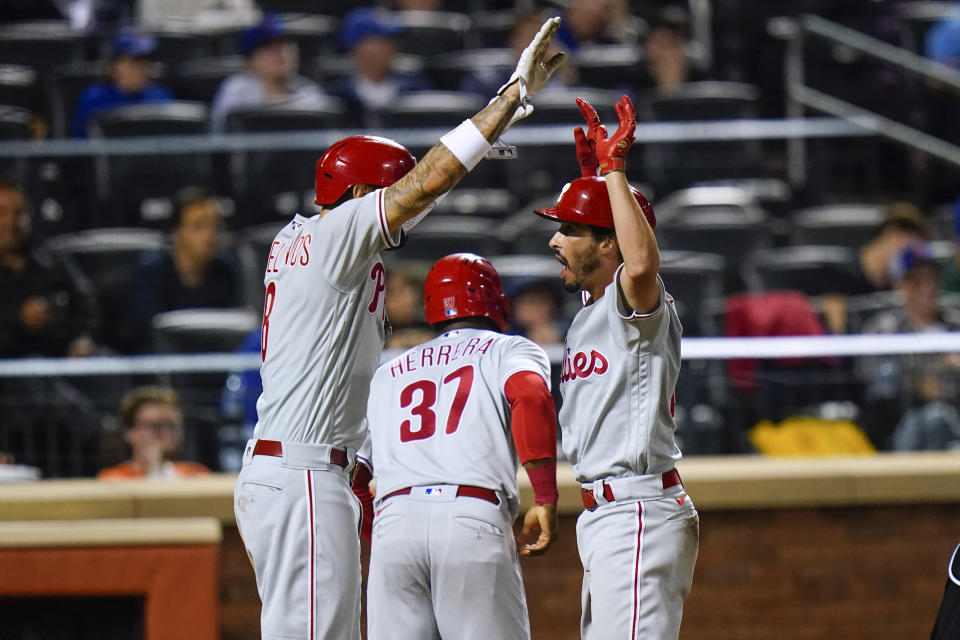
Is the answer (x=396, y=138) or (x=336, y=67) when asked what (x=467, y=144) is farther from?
(x=336, y=67)

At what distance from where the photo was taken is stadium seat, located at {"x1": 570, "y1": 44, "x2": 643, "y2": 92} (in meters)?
8.88

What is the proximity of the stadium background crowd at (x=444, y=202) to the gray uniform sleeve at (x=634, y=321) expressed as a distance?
6.98ft

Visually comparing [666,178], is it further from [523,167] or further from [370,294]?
[370,294]

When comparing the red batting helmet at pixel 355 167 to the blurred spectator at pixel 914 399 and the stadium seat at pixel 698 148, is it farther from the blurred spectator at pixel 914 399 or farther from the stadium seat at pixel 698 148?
the stadium seat at pixel 698 148

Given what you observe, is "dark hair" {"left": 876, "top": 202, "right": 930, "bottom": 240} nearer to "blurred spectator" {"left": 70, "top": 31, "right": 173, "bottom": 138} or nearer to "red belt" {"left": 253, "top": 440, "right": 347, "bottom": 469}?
→ "blurred spectator" {"left": 70, "top": 31, "right": 173, "bottom": 138}

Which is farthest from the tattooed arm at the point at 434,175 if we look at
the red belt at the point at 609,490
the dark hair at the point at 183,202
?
the dark hair at the point at 183,202

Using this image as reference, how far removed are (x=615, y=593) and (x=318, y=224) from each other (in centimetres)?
124

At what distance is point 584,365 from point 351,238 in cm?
70

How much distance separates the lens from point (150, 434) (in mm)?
5418

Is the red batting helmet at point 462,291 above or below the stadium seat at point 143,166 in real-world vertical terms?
below

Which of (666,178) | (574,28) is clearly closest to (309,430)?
(666,178)

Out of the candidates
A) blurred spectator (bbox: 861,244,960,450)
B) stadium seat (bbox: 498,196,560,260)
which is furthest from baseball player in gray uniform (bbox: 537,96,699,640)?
stadium seat (bbox: 498,196,560,260)

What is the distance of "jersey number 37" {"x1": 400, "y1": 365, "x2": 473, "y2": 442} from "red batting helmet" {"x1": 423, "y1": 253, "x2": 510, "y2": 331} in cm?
22

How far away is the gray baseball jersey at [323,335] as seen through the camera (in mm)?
3545
